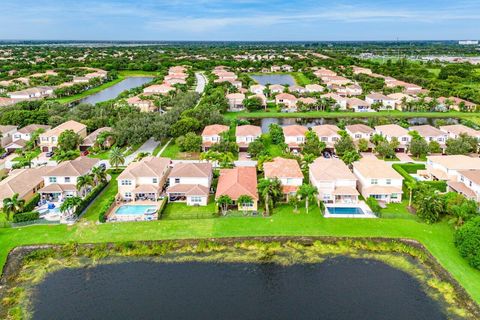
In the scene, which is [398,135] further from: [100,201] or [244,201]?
[100,201]

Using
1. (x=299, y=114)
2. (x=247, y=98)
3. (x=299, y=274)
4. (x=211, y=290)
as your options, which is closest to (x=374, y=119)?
(x=299, y=114)

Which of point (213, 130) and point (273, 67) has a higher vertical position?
point (273, 67)

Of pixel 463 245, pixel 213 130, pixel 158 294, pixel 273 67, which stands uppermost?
pixel 273 67

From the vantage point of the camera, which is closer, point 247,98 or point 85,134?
point 85,134

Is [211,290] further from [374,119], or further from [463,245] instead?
[374,119]

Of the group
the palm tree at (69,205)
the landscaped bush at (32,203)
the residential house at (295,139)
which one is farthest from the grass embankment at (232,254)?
the residential house at (295,139)

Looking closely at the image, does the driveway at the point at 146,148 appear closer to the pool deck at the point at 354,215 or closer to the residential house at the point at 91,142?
the residential house at the point at 91,142

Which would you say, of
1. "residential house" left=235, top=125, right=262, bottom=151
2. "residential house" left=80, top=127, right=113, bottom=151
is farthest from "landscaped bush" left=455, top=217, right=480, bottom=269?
"residential house" left=80, top=127, right=113, bottom=151

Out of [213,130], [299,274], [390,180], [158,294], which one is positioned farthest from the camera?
[213,130]

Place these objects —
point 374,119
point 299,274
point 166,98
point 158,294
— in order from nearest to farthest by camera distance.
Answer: point 158,294, point 299,274, point 374,119, point 166,98
